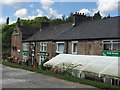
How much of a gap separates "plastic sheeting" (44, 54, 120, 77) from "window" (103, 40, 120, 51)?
257cm

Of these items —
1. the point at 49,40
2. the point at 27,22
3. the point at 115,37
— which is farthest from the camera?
the point at 27,22

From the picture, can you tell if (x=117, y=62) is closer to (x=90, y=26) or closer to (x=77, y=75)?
(x=77, y=75)

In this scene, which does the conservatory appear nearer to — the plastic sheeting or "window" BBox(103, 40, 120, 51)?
the plastic sheeting

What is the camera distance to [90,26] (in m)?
34.8

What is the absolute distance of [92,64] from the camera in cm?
2425

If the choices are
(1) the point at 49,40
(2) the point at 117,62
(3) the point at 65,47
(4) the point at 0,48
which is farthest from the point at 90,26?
(4) the point at 0,48

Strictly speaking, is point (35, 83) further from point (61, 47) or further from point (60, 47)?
point (60, 47)

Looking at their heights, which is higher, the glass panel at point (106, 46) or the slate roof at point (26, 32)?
the slate roof at point (26, 32)

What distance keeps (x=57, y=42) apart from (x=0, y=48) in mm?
38479

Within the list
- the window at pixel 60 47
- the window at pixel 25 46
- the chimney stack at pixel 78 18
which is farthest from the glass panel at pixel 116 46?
the window at pixel 25 46

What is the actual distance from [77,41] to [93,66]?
9.41m

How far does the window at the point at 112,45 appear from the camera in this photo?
1079 inches

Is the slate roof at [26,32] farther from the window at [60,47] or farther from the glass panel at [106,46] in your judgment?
the glass panel at [106,46]

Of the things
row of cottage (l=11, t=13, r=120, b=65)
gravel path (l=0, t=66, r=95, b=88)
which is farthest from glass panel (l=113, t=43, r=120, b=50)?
gravel path (l=0, t=66, r=95, b=88)
